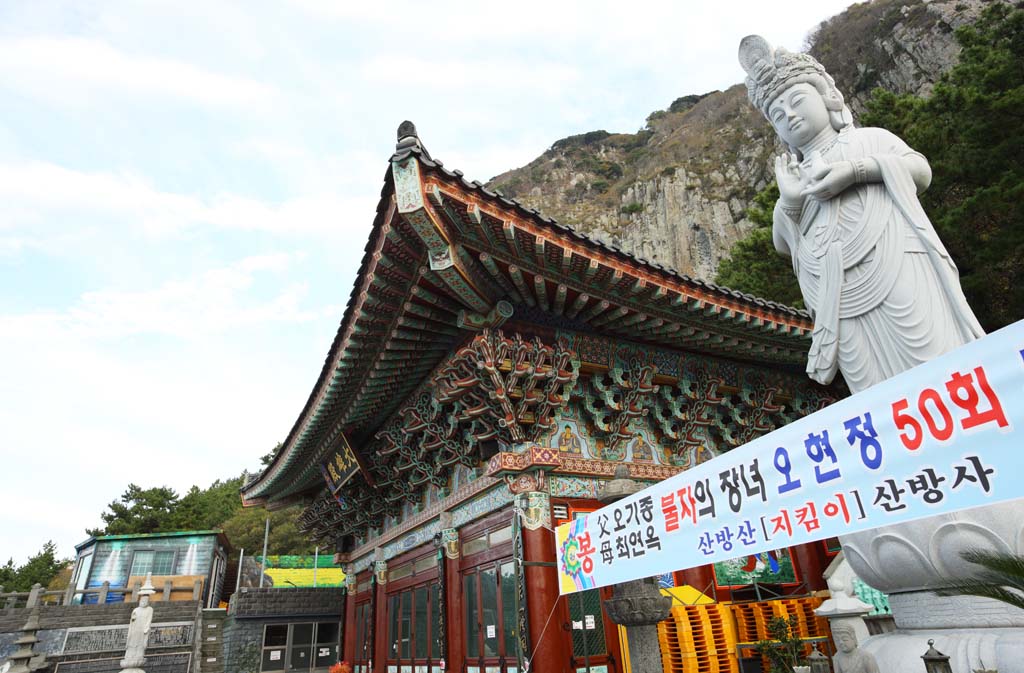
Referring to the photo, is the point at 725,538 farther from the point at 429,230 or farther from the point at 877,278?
the point at 429,230

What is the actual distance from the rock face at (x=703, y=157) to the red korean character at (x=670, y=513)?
3370 cm

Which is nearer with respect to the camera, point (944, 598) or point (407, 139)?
point (944, 598)

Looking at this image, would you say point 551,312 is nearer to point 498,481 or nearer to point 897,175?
point 498,481

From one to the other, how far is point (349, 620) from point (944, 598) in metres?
13.4

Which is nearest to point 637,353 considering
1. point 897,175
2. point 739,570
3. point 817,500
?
point 739,570

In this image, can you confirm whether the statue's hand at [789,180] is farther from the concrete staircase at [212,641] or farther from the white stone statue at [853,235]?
the concrete staircase at [212,641]

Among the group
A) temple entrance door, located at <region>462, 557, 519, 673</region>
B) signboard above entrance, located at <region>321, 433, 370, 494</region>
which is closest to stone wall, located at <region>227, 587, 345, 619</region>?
signboard above entrance, located at <region>321, 433, 370, 494</region>

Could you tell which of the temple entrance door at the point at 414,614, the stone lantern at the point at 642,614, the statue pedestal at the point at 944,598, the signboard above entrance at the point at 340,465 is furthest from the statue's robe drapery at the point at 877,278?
the signboard above entrance at the point at 340,465

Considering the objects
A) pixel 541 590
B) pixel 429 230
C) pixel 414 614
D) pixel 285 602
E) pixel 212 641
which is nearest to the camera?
pixel 429 230

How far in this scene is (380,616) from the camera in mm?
12086

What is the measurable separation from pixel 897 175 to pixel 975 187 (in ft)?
29.6

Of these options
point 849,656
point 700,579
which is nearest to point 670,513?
point 849,656

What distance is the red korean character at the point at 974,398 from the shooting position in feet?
7.38

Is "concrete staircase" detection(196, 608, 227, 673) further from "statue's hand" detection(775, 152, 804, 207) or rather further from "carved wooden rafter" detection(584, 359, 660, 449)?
"statue's hand" detection(775, 152, 804, 207)
